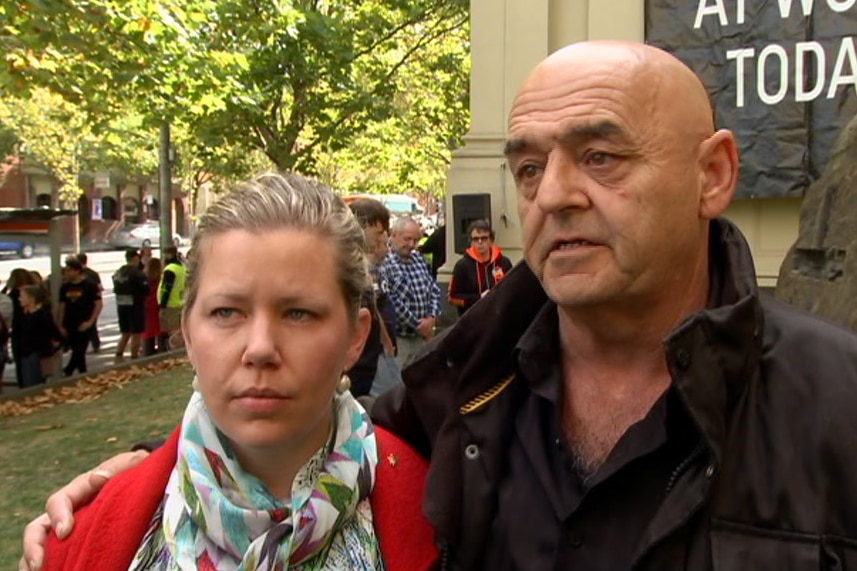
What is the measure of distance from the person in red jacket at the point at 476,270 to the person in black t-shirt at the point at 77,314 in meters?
7.04

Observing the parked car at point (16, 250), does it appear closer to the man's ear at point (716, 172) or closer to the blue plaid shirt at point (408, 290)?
the blue plaid shirt at point (408, 290)

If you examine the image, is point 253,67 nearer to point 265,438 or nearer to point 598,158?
point 598,158

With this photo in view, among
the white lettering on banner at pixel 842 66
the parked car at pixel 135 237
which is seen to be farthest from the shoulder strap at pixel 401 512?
the parked car at pixel 135 237

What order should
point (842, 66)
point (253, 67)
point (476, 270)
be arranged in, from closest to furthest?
point (842, 66)
point (476, 270)
point (253, 67)

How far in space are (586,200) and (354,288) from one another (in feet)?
1.60

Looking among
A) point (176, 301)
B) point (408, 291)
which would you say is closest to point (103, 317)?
point (176, 301)

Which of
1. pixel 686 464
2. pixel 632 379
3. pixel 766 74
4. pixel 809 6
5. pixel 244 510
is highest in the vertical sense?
pixel 809 6

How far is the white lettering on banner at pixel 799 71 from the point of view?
8375 mm

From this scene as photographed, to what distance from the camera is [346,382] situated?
198 cm

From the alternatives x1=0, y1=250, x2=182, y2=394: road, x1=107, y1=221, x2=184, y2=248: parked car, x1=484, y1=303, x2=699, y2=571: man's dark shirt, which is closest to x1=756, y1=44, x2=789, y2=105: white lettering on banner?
x1=484, y1=303, x2=699, y2=571: man's dark shirt

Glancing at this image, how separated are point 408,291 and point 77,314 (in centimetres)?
794

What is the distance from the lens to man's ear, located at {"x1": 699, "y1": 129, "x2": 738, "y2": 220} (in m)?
1.88

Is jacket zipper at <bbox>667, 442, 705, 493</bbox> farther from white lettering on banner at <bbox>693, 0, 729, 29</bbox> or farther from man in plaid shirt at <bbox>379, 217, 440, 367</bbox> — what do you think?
white lettering on banner at <bbox>693, 0, 729, 29</bbox>

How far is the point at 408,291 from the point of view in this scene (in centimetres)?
762
